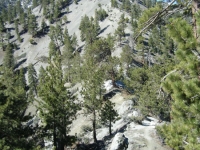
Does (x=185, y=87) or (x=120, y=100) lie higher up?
(x=185, y=87)

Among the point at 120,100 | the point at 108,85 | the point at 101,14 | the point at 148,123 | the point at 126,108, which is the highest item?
the point at 148,123

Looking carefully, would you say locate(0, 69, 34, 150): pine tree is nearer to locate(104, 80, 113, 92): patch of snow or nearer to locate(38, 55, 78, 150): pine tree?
locate(38, 55, 78, 150): pine tree

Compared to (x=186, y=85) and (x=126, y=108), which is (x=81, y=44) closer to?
(x=126, y=108)

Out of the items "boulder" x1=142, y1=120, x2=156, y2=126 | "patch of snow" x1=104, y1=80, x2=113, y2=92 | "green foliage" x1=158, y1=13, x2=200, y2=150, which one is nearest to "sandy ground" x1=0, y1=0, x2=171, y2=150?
"boulder" x1=142, y1=120, x2=156, y2=126

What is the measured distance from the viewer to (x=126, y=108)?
139ft

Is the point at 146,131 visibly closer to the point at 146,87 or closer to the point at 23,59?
the point at 146,87

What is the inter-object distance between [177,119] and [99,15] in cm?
13200

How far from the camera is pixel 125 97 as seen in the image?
47.8m

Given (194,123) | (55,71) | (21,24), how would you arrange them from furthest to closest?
A: 1. (21,24)
2. (55,71)
3. (194,123)

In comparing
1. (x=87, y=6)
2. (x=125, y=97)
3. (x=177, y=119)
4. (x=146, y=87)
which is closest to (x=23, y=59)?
(x=87, y=6)

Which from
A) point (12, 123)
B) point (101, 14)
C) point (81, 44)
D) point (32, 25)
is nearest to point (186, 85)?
point (12, 123)

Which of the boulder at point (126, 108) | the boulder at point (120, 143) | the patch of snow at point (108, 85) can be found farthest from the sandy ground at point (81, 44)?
the patch of snow at point (108, 85)

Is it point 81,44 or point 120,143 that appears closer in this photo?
point 120,143

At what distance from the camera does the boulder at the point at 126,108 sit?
136 feet
